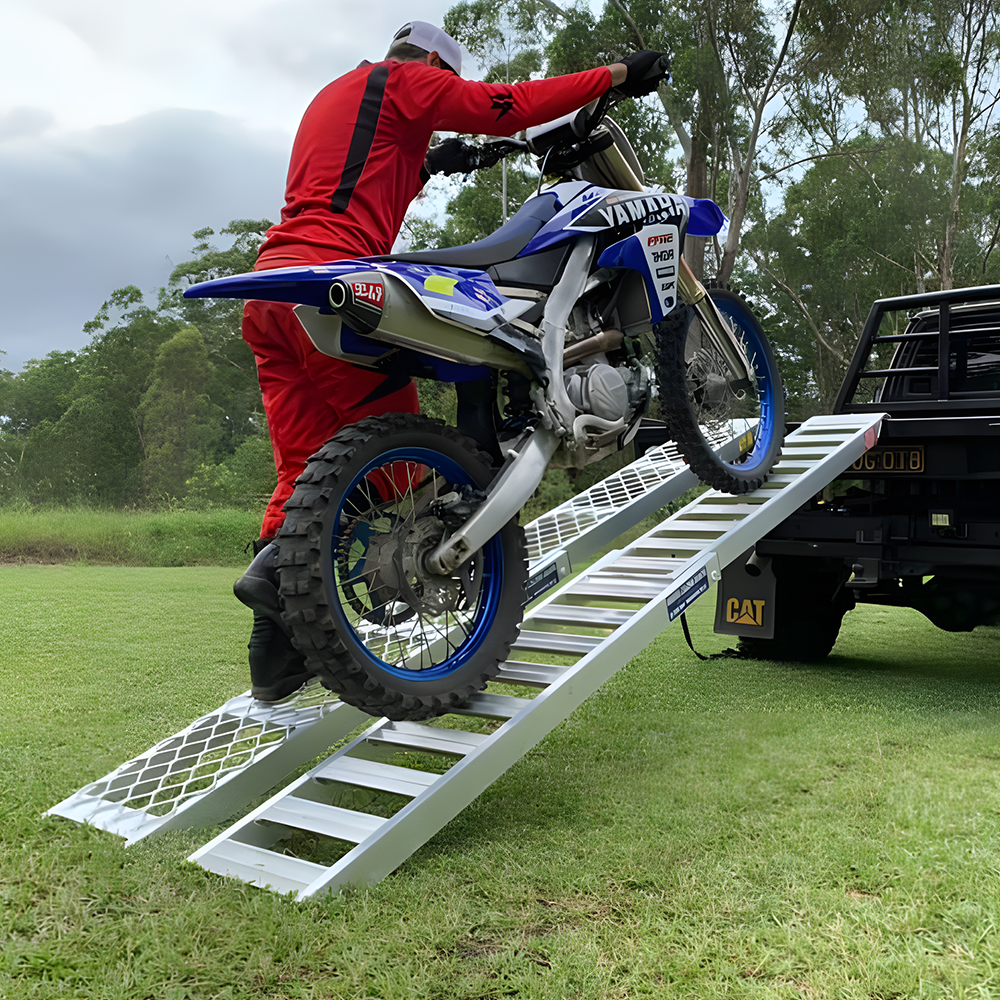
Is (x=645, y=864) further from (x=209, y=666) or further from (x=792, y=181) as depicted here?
(x=792, y=181)

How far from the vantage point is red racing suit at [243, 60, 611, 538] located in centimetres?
307

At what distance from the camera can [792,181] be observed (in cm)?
2270

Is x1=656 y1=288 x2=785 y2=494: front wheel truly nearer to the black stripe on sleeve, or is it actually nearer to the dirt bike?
the dirt bike

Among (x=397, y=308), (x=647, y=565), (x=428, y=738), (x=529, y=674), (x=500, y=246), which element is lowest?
(x=428, y=738)

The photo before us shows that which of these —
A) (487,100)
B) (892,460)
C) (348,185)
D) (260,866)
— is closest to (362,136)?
(348,185)

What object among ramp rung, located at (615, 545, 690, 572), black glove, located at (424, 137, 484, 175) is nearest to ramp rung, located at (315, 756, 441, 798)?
ramp rung, located at (615, 545, 690, 572)

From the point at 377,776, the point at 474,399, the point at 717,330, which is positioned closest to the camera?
the point at 377,776

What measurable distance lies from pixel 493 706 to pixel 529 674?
292mm

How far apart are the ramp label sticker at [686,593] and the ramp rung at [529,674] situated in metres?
0.55

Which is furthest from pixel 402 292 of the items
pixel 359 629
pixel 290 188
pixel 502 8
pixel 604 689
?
pixel 502 8

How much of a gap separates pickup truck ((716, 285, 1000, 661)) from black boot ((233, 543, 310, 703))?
293 cm

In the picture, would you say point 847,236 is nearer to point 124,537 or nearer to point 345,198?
point 124,537

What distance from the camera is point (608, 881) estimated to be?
8.35 ft

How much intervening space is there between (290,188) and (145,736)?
95.0 inches
